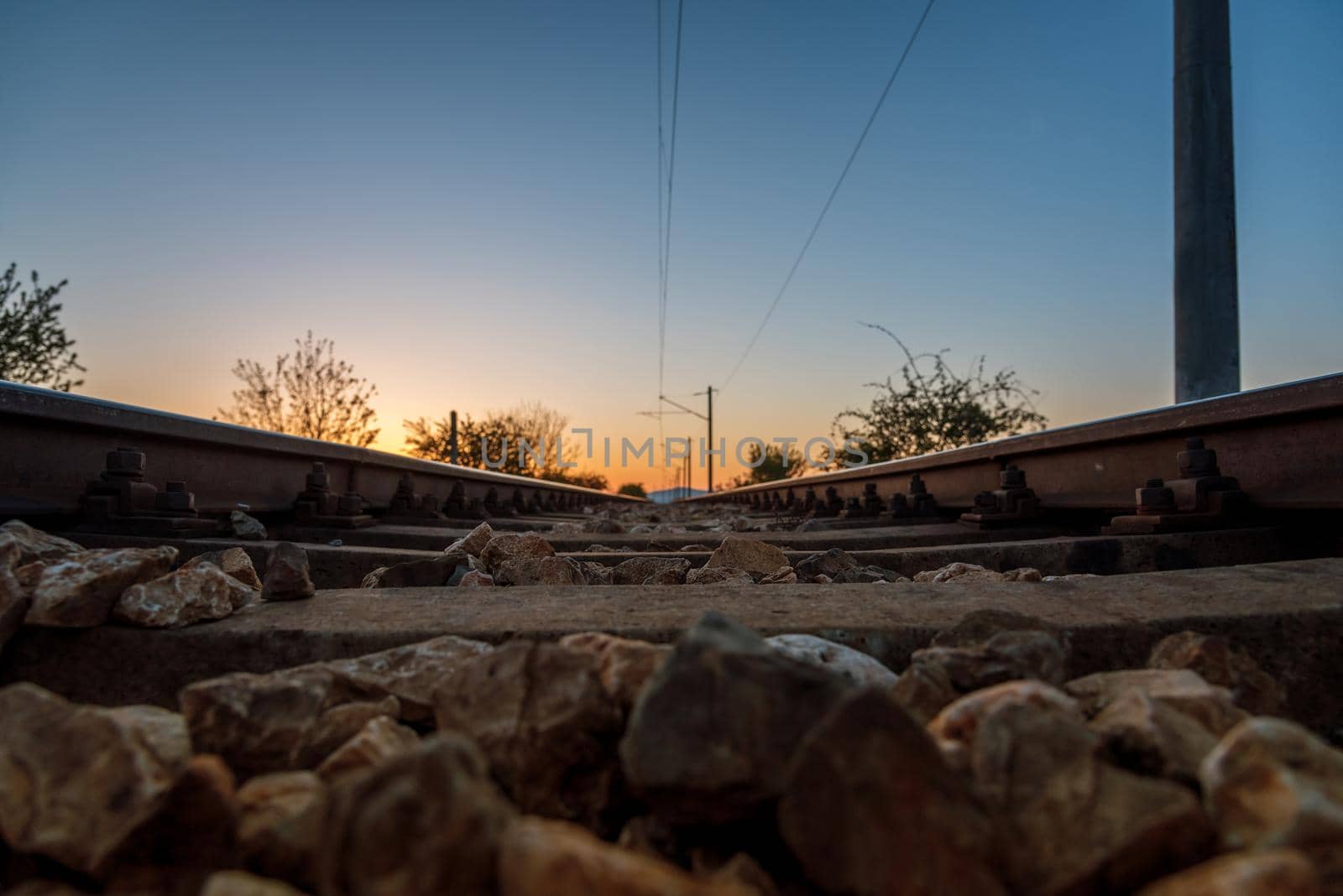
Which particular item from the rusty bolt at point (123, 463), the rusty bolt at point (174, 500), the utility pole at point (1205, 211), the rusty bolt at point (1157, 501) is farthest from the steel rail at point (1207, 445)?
the rusty bolt at point (123, 463)

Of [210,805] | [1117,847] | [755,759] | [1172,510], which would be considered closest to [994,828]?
[1117,847]

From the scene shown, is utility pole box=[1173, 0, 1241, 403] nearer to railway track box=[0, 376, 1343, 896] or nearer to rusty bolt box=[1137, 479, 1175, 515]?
railway track box=[0, 376, 1343, 896]

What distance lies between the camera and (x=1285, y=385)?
2611mm

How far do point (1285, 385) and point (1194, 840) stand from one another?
250 cm

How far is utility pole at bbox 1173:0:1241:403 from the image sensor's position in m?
4.69

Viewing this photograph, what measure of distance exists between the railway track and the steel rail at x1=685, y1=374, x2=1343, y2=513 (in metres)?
0.01

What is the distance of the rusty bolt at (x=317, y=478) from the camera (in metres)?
4.19

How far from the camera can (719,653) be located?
86 centimetres

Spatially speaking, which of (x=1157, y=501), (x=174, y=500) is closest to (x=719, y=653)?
(x=1157, y=501)

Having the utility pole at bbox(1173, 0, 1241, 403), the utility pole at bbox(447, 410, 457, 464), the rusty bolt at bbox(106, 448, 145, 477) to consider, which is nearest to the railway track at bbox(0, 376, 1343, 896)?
the rusty bolt at bbox(106, 448, 145, 477)

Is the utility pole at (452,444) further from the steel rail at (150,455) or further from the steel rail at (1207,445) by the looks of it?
the steel rail at (1207,445)

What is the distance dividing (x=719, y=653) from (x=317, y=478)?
152 inches

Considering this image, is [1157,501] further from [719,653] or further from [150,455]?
[150,455]

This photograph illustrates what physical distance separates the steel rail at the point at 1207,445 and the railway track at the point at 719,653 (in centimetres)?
1
